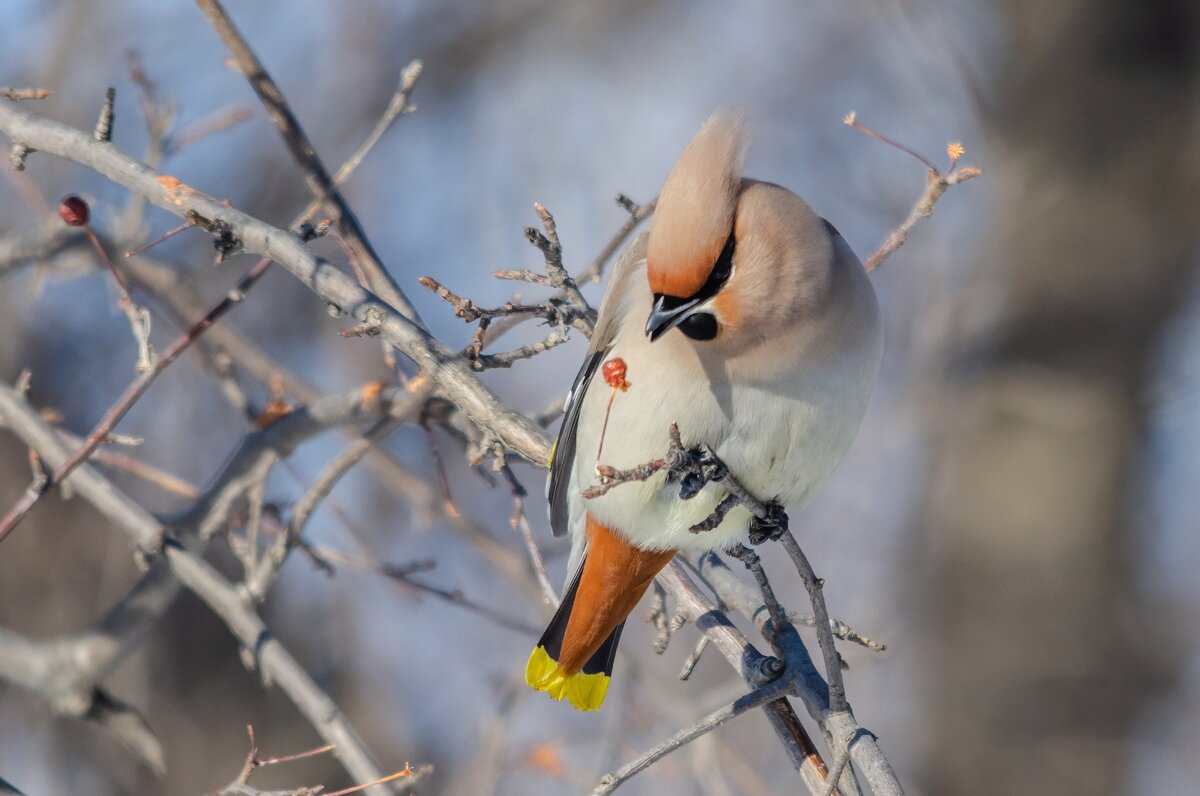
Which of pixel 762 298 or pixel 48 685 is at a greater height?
pixel 48 685

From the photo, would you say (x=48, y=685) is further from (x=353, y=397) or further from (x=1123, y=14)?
(x=1123, y=14)

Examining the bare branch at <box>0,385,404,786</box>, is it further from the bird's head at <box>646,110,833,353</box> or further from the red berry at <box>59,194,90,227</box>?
the bird's head at <box>646,110,833,353</box>

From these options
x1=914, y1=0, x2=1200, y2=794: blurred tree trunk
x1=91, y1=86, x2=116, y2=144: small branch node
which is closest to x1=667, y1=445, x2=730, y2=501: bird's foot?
x1=91, y1=86, x2=116, y2=144: small branch node

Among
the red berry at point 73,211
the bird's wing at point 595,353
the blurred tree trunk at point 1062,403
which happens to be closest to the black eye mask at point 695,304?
the bird's wing at point 595,353

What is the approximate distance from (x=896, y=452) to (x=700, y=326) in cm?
506

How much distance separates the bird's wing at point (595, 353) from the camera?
2836 mm

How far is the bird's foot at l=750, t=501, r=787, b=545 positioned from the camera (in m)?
2.56

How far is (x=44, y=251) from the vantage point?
10.6ft

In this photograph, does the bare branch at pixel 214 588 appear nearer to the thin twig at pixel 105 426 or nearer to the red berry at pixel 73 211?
the thin twig at pixel 105 426

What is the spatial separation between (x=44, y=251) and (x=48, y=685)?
43.7 inches

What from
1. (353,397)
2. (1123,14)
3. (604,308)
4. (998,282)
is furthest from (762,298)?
(1123,14)

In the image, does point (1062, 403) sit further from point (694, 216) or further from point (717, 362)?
point (694, 216)

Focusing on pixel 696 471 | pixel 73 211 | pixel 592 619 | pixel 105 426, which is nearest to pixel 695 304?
pixel 696 471

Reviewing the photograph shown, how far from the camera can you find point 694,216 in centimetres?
229
